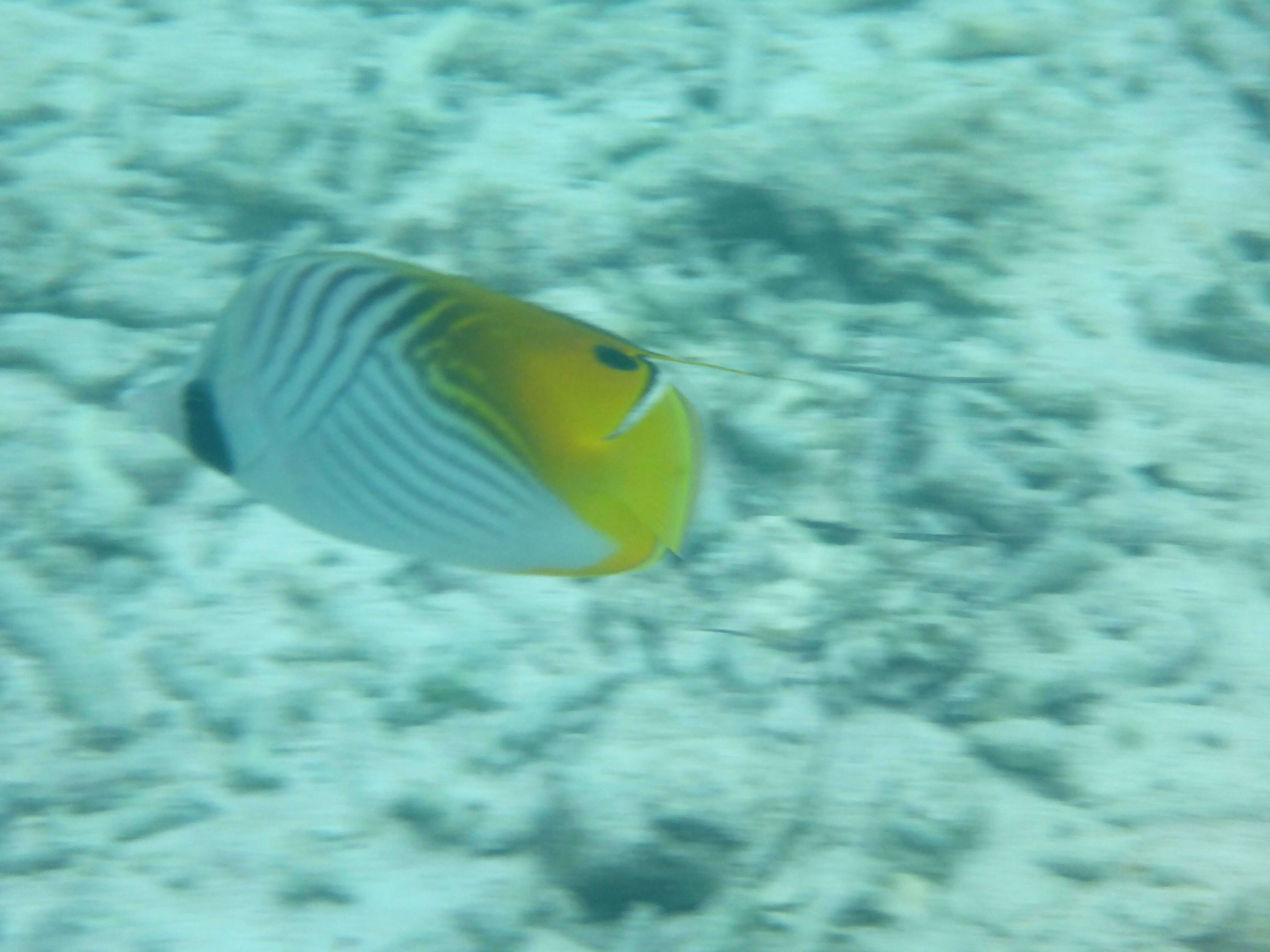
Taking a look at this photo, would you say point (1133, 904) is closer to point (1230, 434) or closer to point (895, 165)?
point (1230, 434)

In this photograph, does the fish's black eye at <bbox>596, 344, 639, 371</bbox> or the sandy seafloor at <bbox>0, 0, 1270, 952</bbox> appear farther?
the sandy seafloor at <bbox>0, 0, 1270, 952</bbox>

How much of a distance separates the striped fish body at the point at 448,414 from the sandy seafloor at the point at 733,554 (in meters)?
0.14

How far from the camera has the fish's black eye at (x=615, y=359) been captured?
77 cm

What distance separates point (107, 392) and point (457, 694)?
0.99 metres

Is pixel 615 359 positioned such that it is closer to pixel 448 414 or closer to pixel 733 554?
pixel 448 414

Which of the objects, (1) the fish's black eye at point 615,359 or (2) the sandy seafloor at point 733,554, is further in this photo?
(2) the sandy seafloor at point 733,554

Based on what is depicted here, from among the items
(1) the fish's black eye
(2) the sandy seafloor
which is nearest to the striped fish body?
(1) the fish's black eye

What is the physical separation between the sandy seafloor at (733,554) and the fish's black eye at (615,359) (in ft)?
0.41

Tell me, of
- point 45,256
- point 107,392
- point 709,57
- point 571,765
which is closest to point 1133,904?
point 571,765

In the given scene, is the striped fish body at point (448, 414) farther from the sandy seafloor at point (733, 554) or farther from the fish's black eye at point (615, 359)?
the sandy seafloor at point (733, 554)

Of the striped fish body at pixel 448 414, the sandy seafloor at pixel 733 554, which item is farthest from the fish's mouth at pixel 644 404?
the sandy seafloor at pixel 733 554

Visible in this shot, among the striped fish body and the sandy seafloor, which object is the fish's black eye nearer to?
the striped fish body

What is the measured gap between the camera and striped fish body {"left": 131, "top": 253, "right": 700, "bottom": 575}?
775mm

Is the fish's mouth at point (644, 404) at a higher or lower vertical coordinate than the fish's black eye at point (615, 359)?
lower
